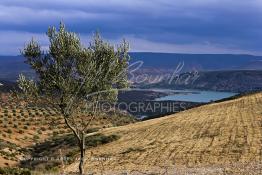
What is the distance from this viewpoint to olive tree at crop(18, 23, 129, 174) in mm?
31234

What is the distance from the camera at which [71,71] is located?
31719mm

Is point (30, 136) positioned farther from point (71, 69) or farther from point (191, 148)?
point (71, 69)

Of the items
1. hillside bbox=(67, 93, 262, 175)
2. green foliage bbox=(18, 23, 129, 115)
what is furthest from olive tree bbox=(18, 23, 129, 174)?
hillside bbox=(67, 93, 262, 175)

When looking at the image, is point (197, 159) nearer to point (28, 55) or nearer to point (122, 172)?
point (122, 172)

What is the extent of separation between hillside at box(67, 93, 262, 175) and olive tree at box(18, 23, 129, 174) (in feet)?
25.1

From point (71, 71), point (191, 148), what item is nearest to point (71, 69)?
point (71, 71)

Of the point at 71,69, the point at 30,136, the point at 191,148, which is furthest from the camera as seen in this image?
the point at 30,136

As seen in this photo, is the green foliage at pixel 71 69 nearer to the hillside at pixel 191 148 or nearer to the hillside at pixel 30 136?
the hillside at pixel 30 136

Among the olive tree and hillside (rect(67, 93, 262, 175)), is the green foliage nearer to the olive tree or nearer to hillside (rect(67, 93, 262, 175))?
the olive tree

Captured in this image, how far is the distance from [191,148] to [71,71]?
16296mm

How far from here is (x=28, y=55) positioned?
32125 mm

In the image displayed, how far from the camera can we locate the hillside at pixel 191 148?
3597cm

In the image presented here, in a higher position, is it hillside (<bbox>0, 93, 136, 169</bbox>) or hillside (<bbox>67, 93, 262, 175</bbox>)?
hillside (<bbox>67, 93, 262, 175</bbox>)

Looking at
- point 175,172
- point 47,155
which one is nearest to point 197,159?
point 175,172
